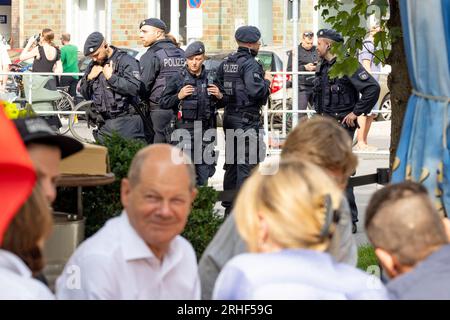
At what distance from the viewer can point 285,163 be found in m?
3.73

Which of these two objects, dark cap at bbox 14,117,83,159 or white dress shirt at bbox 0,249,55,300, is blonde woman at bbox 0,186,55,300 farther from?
dark cap at bbox 14,117,83,159

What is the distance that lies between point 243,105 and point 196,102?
542 millimetres

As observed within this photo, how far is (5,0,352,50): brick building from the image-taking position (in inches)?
1331

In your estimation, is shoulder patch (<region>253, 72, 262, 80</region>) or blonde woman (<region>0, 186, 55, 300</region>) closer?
blonde woman (<region>0, 186, 55, 300</region>)

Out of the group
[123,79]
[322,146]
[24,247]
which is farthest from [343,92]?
[24,247]

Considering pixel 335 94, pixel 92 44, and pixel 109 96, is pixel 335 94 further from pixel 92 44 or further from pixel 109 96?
pixel 92 44

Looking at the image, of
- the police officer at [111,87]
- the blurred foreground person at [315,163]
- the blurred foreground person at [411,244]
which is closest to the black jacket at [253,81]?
the police officer at [111,87]

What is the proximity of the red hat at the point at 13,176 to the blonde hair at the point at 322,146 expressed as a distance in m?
1.63

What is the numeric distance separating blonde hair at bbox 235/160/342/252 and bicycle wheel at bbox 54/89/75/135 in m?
→ 15.5

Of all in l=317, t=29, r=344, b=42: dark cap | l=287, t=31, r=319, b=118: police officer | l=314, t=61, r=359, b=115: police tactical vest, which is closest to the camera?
l=317, t=29, r=344, b=42: dark cap

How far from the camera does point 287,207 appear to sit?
3475mm

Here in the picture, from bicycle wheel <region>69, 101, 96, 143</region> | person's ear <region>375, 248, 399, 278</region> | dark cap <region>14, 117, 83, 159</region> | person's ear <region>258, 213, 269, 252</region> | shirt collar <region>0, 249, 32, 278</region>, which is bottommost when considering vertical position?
bicycle wheel <region>69, 101, 96, 143</region>

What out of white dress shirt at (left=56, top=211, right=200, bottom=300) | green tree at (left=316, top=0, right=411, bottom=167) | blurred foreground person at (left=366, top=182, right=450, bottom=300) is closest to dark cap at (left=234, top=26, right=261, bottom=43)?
green tree at (left=316, top=0, right=411, bottom=167)

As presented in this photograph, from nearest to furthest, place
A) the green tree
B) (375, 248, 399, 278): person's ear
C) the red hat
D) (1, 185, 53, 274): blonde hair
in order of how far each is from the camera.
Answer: the red hat → (1, 185, 53, 274): blonde hair → (375, 248, 399, 278): person's ear → the green tree
